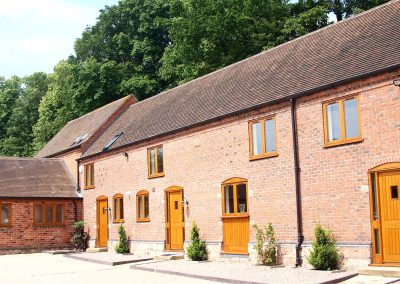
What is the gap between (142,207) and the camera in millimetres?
25000

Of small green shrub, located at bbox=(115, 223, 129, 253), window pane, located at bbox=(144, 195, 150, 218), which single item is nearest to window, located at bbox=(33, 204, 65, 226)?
small green shrub, located at bbox=(115, 223, 129, 253)

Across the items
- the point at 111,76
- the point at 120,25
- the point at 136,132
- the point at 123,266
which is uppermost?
the point at 120,25

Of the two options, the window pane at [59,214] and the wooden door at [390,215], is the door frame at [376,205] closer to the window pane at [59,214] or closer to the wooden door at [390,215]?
the wooden door at [390,215]

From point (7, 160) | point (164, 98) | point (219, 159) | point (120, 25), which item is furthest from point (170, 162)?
point (120, 25)

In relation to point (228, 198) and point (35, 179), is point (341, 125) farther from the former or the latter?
point (35, 179)

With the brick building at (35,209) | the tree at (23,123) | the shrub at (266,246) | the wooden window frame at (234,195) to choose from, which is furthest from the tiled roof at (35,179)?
the tree at (23,123)

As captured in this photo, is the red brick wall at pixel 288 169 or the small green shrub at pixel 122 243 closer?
the red brick wall at pixel 288 169

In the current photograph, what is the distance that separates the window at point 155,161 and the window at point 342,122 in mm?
9016

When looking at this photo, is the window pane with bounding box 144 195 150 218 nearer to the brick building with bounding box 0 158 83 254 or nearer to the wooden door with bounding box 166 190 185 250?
the wooden door with bounding box 166 190 185 250

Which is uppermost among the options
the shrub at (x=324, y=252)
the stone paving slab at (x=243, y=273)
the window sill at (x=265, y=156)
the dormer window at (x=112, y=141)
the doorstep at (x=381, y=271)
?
the dormer window at (x=112, y=141)

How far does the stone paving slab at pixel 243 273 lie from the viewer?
13797mm

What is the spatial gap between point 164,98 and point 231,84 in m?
7.17

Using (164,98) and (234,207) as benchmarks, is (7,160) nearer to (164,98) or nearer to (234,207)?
(164,98)

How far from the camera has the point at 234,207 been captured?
1944cm
